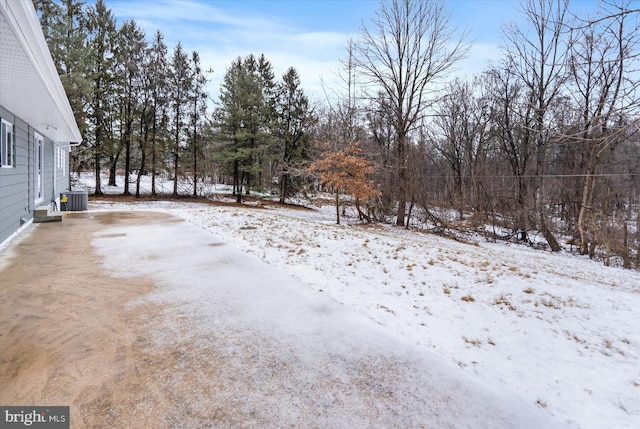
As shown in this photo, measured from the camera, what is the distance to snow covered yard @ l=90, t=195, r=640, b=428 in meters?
2.40

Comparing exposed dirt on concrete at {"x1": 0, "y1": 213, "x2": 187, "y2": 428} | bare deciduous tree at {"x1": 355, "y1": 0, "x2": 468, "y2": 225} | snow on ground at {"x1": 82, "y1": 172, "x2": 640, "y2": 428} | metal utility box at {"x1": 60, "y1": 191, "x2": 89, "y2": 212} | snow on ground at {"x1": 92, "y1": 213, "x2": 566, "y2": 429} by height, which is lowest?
exposed dirt on concrete at {"x1": 0, "y1": 213, "x2": 187, "y2": 428}

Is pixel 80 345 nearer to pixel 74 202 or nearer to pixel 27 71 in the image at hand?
pixel 27 71

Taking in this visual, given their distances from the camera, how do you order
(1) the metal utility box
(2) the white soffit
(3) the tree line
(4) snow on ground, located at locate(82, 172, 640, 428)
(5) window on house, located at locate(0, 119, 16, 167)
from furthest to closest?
(3) the tree line, (1) the metal utility box, (5) window on house, located at locate(0, 119, 16, 167), (2) the white soffit, (4) snow on ground, located at locate(82, 172, 640, 428)

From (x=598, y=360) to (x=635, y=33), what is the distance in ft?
11.5

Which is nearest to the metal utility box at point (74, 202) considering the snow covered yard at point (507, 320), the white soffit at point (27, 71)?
the white soffit at point (27, 71)

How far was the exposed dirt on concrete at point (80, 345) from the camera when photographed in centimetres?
205

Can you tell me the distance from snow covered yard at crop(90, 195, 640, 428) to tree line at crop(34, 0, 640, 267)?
658cm

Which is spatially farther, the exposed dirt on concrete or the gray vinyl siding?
the gray vinyl siding

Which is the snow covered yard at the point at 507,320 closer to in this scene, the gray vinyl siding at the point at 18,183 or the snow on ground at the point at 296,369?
the snow on ground at the point at 296,369

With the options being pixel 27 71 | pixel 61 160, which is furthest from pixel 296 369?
pixel 61 160

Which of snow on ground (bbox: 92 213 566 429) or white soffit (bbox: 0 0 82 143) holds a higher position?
white soffit (bbox: 0 0 82 143)

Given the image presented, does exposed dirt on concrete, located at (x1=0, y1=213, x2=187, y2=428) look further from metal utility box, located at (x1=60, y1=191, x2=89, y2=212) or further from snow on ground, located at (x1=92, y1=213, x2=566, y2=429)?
metal utility box, located at (x1=60, y1=191, x2=89, y2=212)

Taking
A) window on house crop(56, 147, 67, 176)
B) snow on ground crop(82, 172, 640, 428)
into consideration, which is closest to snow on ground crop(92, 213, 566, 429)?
snow on ground crop(82, 172, 640, 428)

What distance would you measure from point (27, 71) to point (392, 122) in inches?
567
